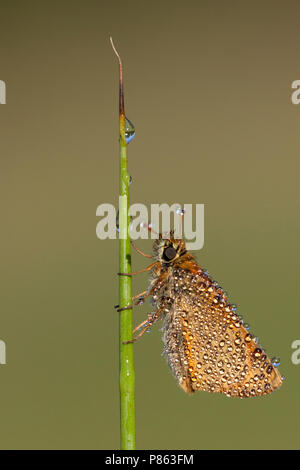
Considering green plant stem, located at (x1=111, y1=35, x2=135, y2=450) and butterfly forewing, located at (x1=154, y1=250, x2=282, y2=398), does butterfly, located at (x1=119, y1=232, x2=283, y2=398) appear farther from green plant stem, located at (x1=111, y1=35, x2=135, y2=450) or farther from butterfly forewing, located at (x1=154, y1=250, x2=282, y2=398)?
green plant stem, located at (x1=111, y1=35, x2=135, y2=450)

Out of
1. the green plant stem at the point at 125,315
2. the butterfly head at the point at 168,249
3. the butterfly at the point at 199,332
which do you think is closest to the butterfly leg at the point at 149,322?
the butterfly at the point at 199,332

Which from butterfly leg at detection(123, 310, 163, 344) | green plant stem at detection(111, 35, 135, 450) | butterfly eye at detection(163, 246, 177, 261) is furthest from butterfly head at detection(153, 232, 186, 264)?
green plant stem at detection(111, 35, 135, 450)

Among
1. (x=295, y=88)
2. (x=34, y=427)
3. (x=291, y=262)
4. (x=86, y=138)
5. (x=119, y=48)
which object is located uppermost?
(x=119, y=48)

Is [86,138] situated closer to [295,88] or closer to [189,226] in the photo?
[295,88]

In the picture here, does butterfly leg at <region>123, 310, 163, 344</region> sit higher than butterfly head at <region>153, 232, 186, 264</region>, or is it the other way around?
butterfly head at <region>153, 232, 186, 264</region>

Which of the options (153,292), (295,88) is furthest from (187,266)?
(295,88)

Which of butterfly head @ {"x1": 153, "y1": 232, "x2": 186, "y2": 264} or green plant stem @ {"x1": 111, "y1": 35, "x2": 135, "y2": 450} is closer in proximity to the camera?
green plant stem @ {"x1": 111, "y1": 35, "x2": 135, "y2": 450}

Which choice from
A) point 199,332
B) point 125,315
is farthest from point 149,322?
point 125,315

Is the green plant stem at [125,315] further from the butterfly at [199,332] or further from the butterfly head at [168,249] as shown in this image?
the butterfly head at [168,249]

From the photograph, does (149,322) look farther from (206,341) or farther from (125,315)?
(125,315)
